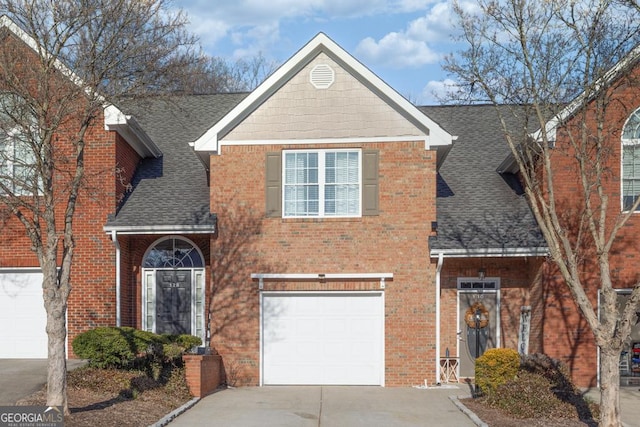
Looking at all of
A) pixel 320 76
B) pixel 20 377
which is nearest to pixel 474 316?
pixel 320 76

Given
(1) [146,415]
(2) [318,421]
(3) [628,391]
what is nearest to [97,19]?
(1) [146,415]

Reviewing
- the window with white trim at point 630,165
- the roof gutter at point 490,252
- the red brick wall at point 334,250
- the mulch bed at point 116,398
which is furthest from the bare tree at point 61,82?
the window with white trim at point 630,165

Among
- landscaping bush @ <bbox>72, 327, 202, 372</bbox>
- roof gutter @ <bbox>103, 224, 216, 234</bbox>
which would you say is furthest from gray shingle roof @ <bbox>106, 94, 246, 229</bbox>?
landscaping bush @ <bbox>72, 327, 202, 372</bbox>

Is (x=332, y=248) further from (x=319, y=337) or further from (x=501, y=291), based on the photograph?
(x=501, y=291)

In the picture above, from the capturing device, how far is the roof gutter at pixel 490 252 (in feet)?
53.6

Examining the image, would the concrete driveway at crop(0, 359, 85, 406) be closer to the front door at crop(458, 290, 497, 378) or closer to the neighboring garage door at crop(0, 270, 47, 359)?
the neighboring garage door at crop(0, 270, 47, 359)

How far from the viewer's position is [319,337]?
56.2 ft

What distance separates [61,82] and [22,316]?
7877 mm

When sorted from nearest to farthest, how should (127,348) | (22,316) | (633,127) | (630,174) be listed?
(127,348) < (630,174) < (633,127) < (22,316)

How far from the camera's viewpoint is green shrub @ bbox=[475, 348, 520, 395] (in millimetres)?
14086

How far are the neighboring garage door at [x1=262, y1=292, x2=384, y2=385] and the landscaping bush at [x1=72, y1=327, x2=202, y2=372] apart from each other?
6.63 feet

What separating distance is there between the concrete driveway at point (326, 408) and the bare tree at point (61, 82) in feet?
9.70

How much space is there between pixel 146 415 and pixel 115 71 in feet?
18.0

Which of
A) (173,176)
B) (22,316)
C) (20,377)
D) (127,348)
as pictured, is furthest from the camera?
(173,176)
